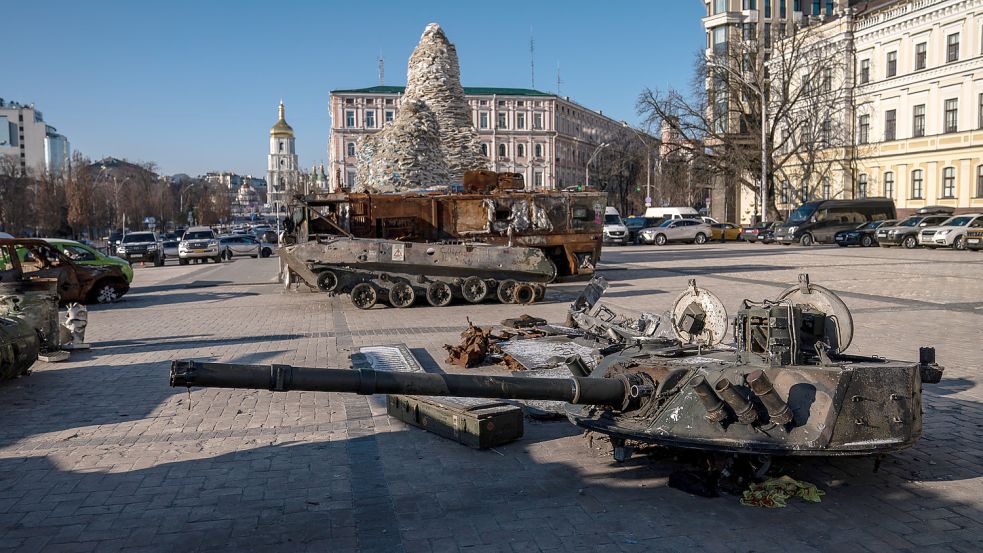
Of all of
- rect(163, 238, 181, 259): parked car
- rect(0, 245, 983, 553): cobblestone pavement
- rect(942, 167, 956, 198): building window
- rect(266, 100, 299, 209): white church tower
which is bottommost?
rect(0, 245, 983, 553): cobblestone pavement

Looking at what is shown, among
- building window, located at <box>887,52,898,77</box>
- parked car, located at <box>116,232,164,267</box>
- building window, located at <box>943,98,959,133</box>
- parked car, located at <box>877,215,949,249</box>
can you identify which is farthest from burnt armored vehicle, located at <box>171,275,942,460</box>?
building window, located at <box>887,52,898,77</box>

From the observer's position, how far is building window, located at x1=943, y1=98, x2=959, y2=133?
46.2 m

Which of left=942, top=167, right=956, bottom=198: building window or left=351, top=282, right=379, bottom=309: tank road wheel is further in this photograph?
left=942, top=167, right=956, bottom=198: building window

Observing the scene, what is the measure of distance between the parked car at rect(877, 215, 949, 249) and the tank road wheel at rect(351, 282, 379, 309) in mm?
28315

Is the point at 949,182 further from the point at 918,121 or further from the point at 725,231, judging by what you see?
the point at 725,231

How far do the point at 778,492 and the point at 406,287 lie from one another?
12057mm

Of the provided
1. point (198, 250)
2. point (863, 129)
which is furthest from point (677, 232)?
point (198, 250)

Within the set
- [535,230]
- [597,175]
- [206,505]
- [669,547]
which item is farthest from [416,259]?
[597,175]

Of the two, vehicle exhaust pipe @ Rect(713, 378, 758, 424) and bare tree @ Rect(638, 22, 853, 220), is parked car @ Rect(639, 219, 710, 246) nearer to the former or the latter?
bare tree @ Rect(638, 22, 853, 220)

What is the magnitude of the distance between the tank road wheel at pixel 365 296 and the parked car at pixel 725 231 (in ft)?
111

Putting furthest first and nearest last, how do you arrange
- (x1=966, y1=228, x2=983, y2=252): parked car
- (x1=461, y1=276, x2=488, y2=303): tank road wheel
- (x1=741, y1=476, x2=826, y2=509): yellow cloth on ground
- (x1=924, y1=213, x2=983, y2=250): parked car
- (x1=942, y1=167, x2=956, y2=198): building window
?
(x1=942, y1=167, x2=956, y2=198): building window < (x1=924, y1=213, x2=983, y2=250): parked car < (x1=966, y1=228, x2=983, y2=252): parked car < (x1=461, y1=276, x2=488, y2=303): tank road wheel < (x1=741, y1=476, x2=826, y2=509): yellow cloth on ground

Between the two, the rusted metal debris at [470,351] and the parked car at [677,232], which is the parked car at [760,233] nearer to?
the parked car at [677,232]

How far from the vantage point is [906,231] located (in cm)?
3656

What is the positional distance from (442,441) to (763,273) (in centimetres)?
1861
